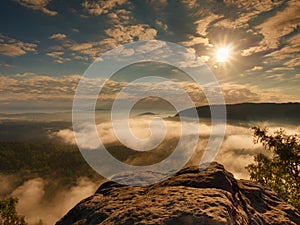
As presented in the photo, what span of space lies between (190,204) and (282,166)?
3053 centimetres

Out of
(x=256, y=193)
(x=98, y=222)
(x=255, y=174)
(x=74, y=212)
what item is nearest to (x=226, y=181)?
(x=256, y=193)

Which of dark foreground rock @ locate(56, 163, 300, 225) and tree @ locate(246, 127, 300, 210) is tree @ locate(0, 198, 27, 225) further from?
tree @ locate(246, 127, 300, 210)

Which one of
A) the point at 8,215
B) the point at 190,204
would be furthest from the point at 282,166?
the point at 8,215

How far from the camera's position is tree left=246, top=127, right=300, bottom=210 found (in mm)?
33156

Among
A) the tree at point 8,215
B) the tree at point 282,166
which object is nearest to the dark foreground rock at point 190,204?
the tree at point 282,166

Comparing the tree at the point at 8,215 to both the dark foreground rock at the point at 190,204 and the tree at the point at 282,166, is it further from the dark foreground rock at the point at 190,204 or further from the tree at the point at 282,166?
the tree at the point at 282,166

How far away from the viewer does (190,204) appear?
33.6 ft

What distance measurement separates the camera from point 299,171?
34.2 metres

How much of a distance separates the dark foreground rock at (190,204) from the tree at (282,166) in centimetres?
2064

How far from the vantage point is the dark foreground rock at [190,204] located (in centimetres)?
975

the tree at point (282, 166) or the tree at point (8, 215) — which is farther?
the tree at point (8, 215)

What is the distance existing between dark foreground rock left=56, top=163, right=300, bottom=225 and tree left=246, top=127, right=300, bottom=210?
20643 millimetres

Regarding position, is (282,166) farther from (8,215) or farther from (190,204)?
(8,215)

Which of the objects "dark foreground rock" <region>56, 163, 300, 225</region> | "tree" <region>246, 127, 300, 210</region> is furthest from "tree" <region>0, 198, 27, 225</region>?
"tree" <region>246, 127, 300, 210</region>
